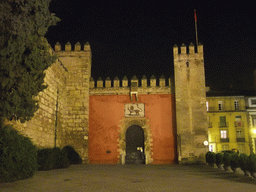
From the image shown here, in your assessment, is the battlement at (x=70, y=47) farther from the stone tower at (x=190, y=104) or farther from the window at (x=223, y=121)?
the window at (x=223, y=121)

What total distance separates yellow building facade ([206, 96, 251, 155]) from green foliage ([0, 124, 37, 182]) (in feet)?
78.2

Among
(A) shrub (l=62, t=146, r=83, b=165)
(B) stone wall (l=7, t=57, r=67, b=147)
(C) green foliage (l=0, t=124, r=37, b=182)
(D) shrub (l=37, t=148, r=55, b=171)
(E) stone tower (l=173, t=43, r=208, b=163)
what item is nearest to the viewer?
(C) green foliage (l=0, t=124, r=37, b=182)

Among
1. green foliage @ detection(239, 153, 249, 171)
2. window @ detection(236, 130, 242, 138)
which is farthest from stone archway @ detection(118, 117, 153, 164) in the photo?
window @ detection(236, 130, 242, 138)

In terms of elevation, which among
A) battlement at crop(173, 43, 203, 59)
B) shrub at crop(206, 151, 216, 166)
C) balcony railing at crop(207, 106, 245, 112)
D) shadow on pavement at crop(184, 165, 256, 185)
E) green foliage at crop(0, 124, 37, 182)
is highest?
battlement at crop(173, 43, 203, 59)

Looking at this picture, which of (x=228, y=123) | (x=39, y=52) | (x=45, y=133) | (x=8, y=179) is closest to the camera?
(x=8, y=179)

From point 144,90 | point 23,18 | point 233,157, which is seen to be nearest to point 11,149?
point 23,18

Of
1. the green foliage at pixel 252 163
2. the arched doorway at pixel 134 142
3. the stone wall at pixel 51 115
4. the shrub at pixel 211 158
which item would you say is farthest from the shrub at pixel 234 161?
→ the stone wall at pixel 51 115

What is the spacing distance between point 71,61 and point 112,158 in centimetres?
599

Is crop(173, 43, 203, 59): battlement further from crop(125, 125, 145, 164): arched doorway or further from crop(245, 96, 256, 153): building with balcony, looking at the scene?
crop(245, 96, 256, 153): building with balcony

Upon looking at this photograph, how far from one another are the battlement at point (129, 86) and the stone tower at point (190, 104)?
0.90 m

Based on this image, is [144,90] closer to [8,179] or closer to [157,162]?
[157,162]

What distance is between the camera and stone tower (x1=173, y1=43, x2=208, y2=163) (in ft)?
49.1

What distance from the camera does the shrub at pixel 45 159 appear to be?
10195 millimetres

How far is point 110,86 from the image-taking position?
16312 millimetres
